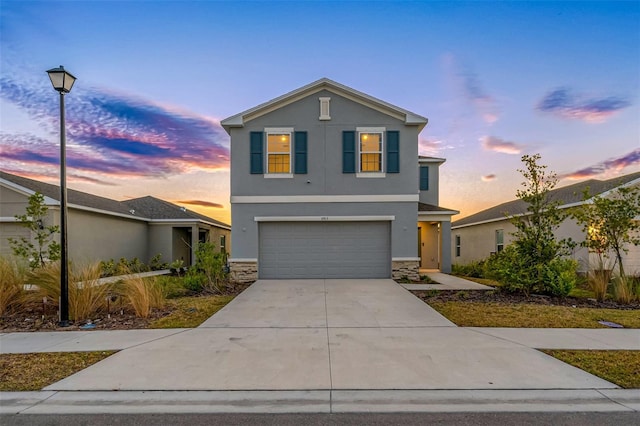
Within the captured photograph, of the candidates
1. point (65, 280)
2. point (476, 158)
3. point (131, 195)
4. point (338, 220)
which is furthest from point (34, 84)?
point (476, 158)

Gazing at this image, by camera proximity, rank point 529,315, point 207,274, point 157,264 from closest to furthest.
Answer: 1. point 529,315
2. point 207,274
3. point 157,264

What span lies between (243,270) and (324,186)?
4.69 meters

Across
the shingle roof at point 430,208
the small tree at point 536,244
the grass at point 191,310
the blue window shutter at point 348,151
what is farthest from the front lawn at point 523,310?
the shingle roof at point 430,208

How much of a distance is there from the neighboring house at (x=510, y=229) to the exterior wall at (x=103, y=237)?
1833 cm

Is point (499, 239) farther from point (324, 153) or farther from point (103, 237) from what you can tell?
point (103, 237)

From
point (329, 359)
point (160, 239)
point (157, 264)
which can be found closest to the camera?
point (329, 359)

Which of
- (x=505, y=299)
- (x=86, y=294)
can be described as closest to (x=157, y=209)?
(x=86, y=294)

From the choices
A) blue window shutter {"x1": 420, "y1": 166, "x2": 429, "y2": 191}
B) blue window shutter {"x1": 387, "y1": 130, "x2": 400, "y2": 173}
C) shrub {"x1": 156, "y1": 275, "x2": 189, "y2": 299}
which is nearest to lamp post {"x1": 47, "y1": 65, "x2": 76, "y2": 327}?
shrub {"x1": 156, "y1": 275, "x2": 189, "y2": 299}

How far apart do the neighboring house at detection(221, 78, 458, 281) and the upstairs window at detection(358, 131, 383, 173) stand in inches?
1.6

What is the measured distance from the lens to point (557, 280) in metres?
9.92

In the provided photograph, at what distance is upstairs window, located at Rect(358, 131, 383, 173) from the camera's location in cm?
1368

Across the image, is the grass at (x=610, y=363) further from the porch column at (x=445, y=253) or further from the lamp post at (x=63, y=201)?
the porch column at (x=445, y=253)

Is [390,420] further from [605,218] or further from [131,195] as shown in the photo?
[131,195]

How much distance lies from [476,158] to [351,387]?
16.7 metres
